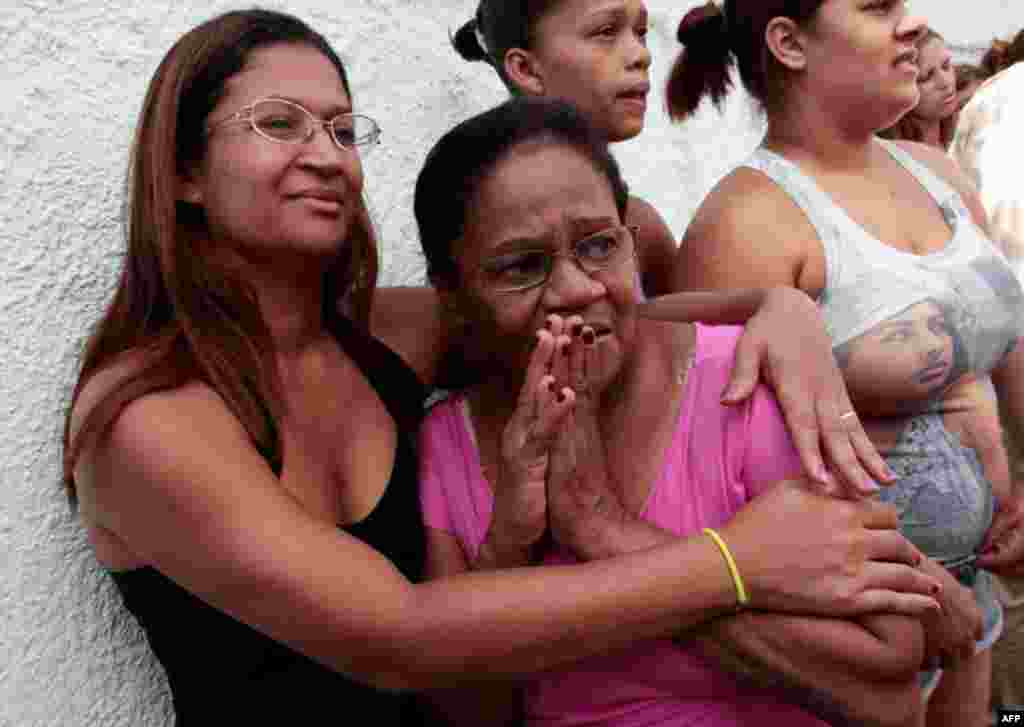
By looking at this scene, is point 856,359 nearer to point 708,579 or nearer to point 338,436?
point 708,579

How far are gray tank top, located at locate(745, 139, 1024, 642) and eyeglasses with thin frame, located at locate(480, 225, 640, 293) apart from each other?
2.28 feet

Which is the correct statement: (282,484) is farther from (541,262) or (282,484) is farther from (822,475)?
(822,475)

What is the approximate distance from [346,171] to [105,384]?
562 mm

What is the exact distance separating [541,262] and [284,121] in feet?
1.62

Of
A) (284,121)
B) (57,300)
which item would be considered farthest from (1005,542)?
(57,300)

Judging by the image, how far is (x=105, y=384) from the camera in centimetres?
152

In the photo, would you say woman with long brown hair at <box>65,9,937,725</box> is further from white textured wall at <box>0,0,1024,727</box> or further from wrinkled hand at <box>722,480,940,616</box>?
white textured wall at <box>0,0,1024,727</box>

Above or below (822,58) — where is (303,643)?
below

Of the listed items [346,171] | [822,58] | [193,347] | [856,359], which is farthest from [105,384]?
[822,58]

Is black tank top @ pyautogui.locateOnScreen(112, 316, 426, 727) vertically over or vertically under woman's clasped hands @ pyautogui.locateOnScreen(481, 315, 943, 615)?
under

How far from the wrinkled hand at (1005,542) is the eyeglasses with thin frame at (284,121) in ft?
5.62

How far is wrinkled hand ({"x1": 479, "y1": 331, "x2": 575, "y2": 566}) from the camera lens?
160cm

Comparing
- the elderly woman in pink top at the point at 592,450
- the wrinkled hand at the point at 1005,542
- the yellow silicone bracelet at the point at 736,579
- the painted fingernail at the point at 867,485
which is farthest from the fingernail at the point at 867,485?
the wrinkled hand at the point at 1005,542

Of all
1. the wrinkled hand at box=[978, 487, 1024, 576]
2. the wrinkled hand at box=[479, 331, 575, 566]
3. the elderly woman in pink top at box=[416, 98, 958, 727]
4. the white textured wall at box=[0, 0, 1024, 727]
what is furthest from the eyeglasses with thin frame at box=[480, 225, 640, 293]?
the wrinkled hand at box=[978, 487, 1024, 576]
